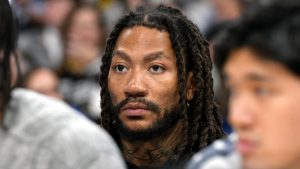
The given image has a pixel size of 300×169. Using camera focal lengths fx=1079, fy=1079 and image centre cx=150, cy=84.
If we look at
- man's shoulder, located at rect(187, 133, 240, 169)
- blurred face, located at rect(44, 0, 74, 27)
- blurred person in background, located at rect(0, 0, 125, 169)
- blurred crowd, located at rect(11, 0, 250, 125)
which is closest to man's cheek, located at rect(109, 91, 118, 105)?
blurred person in background, located at rect(0, 0, 125, 169)

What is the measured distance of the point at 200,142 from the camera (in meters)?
4.44

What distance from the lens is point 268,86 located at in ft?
9.38

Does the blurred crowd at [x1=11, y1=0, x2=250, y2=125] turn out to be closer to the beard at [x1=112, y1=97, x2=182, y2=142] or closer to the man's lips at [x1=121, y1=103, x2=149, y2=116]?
the beard at [x1=112, y1=97, x2=182, y2=142]

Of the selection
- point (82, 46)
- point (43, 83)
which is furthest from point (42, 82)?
point (82, 46)

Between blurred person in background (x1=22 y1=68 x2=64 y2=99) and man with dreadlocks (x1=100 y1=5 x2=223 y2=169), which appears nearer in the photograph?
man with dreadlocks (x1=100 y1=5 x2=223 y2=169)

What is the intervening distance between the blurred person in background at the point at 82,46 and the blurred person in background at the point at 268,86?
14.7 ft

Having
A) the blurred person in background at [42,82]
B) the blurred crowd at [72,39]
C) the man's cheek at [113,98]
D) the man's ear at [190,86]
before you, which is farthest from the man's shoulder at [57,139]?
the blurred person in background at [42,82]

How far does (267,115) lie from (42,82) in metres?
3.83

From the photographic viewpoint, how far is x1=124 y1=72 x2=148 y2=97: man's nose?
4.30m

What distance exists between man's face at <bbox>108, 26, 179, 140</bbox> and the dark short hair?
134cm

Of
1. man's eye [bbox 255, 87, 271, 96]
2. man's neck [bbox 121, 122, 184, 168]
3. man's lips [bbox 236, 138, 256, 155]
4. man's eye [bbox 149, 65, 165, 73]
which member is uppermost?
man's eye [bbox 149, 65, 165, 73]

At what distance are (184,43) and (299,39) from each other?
5.40 feet

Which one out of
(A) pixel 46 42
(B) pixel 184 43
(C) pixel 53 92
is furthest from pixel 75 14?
(B) pixel 184 43

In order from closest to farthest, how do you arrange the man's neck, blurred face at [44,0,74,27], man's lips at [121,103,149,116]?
1. man's lips at [121,103,149,116]
2. the man's neck
3. blurred face at [44,0,74,27]
